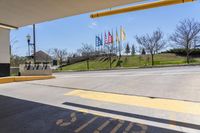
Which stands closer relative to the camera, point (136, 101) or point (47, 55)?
point (136, 101)

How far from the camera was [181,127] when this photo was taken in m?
5.05

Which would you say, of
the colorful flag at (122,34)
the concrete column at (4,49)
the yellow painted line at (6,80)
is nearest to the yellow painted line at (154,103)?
the concrete column at (4,49)

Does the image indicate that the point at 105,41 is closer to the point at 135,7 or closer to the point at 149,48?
the point at 149,48

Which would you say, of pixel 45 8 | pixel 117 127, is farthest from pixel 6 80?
pixel 117 127

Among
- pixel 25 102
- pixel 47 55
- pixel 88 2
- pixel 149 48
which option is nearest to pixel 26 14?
pixel 88 2

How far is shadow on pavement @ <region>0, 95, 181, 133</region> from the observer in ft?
16.3

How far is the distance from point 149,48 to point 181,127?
1795 inches

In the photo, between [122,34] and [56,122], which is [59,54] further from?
[56,122]

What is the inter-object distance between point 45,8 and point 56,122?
16.9ft

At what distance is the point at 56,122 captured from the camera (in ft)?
18.3

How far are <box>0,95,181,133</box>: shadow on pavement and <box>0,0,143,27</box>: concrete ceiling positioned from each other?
3.78 meters

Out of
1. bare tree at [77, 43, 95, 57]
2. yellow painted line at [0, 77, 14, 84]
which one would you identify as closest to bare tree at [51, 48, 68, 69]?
bare tree at [77, 43, 95, 57]

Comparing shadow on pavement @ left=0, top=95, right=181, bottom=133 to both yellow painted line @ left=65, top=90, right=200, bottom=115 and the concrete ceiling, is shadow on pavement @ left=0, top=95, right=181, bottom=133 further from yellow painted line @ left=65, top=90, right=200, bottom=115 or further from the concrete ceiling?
the concrete ceiling

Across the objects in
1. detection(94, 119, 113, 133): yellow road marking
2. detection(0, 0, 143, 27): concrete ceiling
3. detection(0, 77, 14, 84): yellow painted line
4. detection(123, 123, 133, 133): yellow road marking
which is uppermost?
detection(0, 0, 143, 27): concrete ceiling
